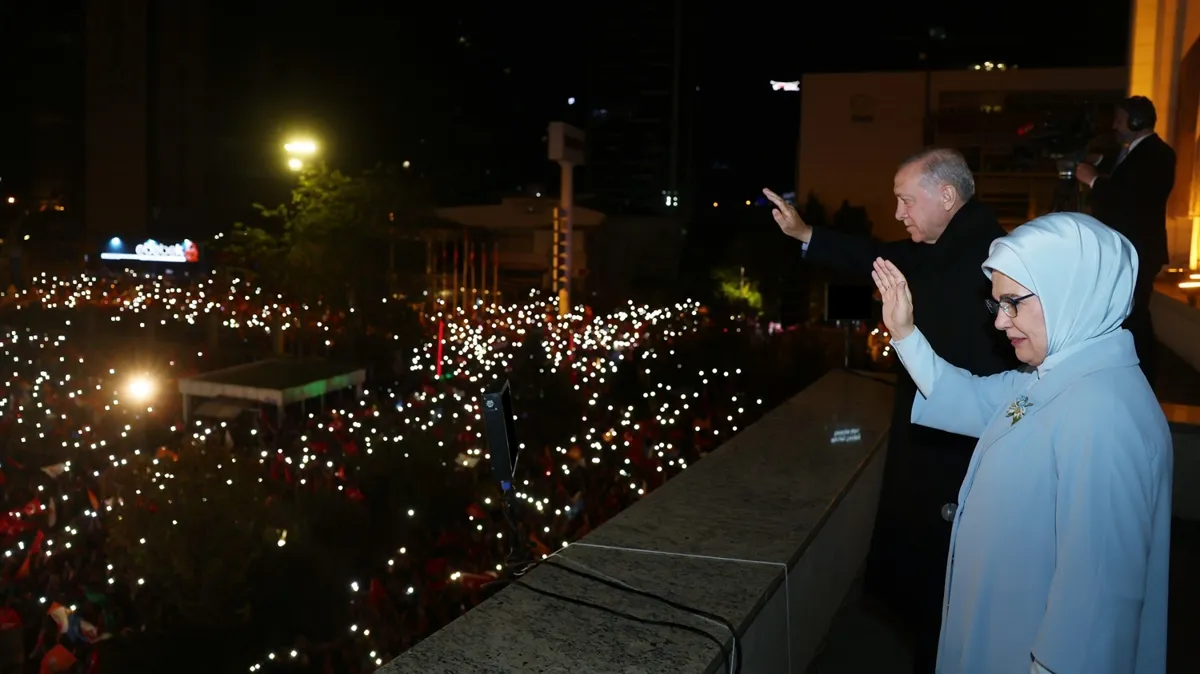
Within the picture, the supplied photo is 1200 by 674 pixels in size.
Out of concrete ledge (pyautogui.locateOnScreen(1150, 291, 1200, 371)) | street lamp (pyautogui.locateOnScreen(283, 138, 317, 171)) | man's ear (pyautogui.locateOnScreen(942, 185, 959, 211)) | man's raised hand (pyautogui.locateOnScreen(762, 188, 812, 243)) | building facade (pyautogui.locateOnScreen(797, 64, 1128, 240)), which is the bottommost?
concrete ledge (pyautogui.locateOnScreen(1150, 291, 1200, 371))

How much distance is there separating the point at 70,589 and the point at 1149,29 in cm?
1470

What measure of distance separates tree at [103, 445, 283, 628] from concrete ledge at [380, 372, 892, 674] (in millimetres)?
2817

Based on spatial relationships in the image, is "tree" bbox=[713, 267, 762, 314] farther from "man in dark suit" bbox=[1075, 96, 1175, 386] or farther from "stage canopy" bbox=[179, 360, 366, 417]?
"man in dark suit" bbox=[1075, 96, 1175, 386]

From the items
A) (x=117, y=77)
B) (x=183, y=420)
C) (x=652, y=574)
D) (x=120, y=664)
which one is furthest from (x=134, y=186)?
(x=652, y=574)

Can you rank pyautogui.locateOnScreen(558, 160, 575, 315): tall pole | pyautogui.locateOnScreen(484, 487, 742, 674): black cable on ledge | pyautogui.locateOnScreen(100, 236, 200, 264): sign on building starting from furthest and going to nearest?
pyautogui.locateOnScreen(100, 236, 200, 264): sign on building → pyautogui.locateOnScreen(558, 160, 575, 315): tall pole → pyautogui.locateOnScreen(484, 487, 742, 674): black cable on ledge

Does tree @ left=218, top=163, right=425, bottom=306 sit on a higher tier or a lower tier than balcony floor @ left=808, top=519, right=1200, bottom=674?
higher

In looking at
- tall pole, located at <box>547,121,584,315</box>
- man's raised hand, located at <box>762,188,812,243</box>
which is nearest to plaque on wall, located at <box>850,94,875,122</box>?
tall pole, located at <box>547,121,584,315</box>

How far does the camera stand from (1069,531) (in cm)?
185

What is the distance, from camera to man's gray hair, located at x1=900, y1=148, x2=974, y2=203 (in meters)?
3.06

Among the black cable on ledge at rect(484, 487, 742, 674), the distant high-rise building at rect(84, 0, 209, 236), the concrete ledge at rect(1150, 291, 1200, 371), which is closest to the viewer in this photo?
the black cable on ledge at rect(484, 487, 742, 674)

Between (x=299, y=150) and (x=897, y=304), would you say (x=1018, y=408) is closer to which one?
(x=897, y=304)

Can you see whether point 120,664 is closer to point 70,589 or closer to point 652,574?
point 70,589

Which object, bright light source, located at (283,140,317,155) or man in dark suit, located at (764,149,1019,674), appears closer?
man in dark suit, located at (764,149,1019,674)

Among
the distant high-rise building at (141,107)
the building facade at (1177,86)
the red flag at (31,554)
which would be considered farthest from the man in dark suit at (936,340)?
the distant high-rise building at (141,107)
